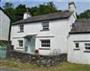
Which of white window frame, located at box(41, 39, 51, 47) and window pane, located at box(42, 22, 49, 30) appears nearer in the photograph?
white window frame, located at box(41, 39, 51, 47)

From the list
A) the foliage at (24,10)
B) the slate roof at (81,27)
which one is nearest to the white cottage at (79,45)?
the slate roof at (81,27)

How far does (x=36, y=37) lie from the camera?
37000 mm

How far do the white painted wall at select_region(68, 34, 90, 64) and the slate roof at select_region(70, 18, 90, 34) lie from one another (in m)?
0.57

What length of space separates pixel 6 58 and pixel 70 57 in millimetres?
9242

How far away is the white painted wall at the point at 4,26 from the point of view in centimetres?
4759

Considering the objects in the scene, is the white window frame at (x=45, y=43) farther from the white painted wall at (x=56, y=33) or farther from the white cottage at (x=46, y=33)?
the white painted wall at (x=56, y=33)

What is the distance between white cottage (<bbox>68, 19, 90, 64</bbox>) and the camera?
30000 millimetres

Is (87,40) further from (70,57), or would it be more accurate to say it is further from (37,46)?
(37,46)

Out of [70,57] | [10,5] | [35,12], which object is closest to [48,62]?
[70,57]

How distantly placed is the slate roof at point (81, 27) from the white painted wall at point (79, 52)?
1.87 feet

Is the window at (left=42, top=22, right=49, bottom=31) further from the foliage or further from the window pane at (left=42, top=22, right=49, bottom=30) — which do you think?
the foliage

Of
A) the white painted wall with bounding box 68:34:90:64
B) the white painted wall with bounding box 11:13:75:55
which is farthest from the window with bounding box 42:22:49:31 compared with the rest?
the white painted wall with bounding box 68:34:90:64

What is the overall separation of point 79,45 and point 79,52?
95 cm

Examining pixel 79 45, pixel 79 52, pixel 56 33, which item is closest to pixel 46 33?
pixel 56 33
